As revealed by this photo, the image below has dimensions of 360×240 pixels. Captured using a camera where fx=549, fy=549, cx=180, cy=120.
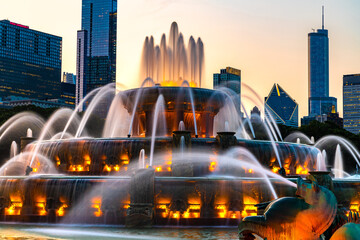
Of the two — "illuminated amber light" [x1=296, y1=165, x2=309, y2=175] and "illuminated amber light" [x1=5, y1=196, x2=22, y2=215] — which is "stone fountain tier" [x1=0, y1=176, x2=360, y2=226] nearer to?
"illuminated amber light" [x1=5, y1=196, x2=22, y2=215]

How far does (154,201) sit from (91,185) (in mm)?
2827

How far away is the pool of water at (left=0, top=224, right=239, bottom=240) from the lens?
57.9ft

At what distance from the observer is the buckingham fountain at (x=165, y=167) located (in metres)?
22.8

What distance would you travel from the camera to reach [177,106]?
113 ft

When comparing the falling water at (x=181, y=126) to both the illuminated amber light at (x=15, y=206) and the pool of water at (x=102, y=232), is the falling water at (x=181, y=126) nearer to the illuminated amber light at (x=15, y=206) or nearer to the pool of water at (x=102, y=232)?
the illuminated amber light at (x=15, y=206)

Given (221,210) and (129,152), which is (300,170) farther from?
(129,152)

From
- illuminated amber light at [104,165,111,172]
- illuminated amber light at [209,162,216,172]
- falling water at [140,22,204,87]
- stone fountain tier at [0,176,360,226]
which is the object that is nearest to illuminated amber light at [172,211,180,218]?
stone fountain tier at [0,176,360,226]

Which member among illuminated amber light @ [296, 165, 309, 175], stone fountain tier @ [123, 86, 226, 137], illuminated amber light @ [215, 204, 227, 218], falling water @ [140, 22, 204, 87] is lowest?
illuminated amber light @ [215, 204, 227, 218]

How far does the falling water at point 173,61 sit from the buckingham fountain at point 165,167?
2.9 inches

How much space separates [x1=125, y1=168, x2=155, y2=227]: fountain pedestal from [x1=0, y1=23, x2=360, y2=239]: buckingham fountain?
4cm

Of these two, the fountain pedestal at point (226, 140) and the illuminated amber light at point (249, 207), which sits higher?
the fountain pedestal at point (226, 140)

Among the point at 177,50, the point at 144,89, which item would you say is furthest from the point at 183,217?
the point at 177,50

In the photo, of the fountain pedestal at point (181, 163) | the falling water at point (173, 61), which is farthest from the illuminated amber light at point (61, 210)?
the falling water at point (173, 61)

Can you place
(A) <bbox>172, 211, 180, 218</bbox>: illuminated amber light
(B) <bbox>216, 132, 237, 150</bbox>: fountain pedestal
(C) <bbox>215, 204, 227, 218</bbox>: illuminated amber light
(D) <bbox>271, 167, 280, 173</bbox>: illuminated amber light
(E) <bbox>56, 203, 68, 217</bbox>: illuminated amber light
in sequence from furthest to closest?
1. (D) <bbox>271, 167, 280, 173</bbox>: illuminated amber light
2. (B) <bbox>216, 132, 237, 150</bbox>: fountain pedestal
3. (E) <bbox>56, 203, 68, 217</bbox>: illuminated amber light
4. (C) <bbox>215, 204, 227, 218</bbox>: illuminated amber light
5. (A) <bbox>172, 211, 180, 218</bbox>: illuminated amber light
